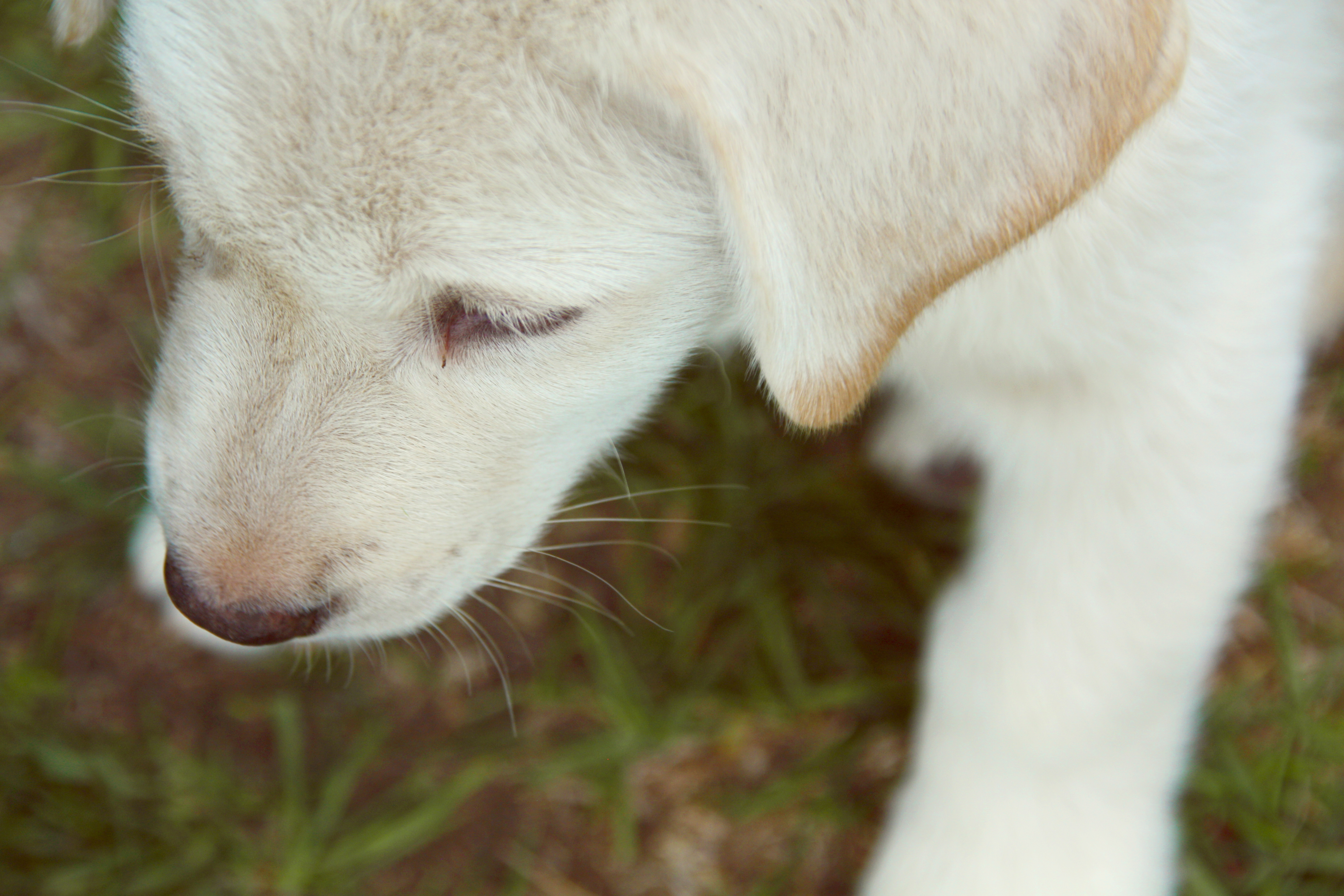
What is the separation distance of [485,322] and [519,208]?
18 cm

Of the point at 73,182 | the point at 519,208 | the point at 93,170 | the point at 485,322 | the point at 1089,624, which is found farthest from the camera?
the point at 73,182

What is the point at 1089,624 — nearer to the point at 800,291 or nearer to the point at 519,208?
the point at 800,291

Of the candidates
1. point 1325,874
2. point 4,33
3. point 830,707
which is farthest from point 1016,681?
point 4,33

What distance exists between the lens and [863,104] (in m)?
0.93

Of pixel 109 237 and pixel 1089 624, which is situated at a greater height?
pixel 109 237

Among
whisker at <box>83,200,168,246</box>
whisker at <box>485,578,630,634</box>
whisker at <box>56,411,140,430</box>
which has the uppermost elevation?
whisker at <box>83,200,168,246</box>

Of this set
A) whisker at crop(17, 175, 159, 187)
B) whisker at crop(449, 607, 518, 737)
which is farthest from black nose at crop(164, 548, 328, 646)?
whisker at crop(17, 175, 159, 187)

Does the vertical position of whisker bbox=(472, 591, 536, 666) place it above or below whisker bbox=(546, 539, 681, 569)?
below

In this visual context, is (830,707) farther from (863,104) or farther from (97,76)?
(97,76)

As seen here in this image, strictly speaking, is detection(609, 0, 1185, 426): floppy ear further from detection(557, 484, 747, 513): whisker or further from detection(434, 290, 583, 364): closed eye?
detection(557, 484, 747, 513): whisker

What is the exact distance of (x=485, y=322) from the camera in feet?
3.90

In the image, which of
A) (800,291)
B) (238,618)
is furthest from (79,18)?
(800,291)

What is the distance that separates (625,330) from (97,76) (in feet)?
6.48

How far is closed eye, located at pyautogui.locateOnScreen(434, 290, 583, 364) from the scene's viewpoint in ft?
3.72
